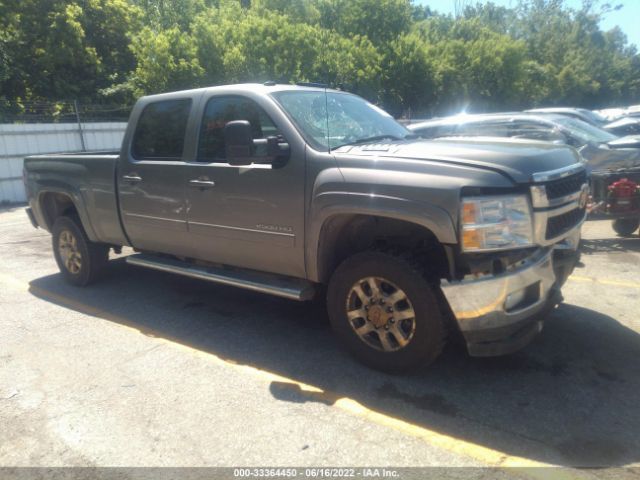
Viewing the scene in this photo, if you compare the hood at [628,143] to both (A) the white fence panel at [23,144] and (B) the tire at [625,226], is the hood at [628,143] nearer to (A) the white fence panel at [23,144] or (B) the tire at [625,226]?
(B) the tire at [625,226]

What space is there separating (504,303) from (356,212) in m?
1.09

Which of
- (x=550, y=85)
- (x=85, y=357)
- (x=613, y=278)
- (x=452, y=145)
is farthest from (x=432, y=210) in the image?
(x=550, y=85)

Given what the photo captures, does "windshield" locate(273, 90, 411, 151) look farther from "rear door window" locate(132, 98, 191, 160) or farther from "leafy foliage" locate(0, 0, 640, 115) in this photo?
"leafy foliage" locate(0, 0, 640, 115)

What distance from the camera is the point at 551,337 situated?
4176 millimetres

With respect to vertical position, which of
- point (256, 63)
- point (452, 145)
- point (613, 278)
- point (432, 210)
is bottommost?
point (613, 278)

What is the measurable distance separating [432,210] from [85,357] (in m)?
2.99

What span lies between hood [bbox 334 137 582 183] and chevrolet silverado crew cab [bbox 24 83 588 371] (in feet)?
0.05

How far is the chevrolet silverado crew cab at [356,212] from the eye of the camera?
10.4 feet

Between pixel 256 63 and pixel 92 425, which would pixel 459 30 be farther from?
pixel 92 425

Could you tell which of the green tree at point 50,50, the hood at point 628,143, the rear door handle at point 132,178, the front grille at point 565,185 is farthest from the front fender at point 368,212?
the green tree at point 50,50

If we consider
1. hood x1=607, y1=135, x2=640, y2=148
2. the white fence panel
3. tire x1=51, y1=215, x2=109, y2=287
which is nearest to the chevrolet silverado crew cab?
tire x1=51, y1=215, x2=109, y2=287

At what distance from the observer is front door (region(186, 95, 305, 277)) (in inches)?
156

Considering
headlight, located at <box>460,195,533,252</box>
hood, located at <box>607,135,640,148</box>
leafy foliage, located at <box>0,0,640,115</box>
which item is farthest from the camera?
leafy foliage, located at <box>0,0,640,115</box>

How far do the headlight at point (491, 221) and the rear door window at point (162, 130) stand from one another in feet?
9.12
